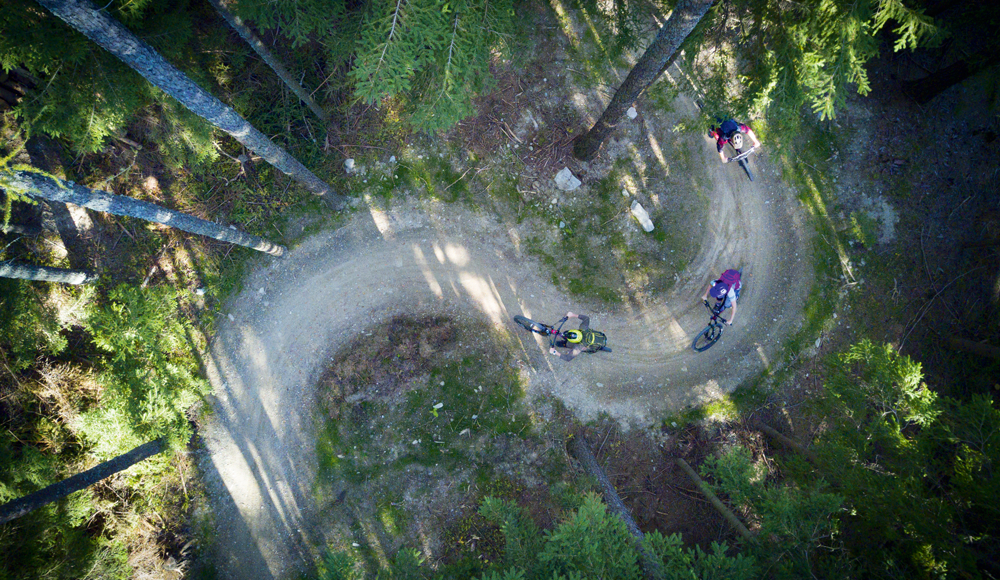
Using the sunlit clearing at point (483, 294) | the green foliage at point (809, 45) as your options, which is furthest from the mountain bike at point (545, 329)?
the green foliage at point (809, 45)

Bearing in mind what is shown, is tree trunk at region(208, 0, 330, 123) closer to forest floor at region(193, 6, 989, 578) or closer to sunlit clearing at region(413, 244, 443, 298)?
forest floor at region(193, 6, 989, 578)

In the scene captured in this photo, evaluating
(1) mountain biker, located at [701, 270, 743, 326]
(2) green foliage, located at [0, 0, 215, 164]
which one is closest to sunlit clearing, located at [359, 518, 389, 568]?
(2) green foliage, located at [0, 0, 215, 164]

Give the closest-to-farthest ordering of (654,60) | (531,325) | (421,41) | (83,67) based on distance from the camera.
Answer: (421,41) → (83,67) → (654,60) → (531,325)

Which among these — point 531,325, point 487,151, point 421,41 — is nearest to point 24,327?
point 421,41

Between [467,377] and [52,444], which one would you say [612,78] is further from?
[52,444]

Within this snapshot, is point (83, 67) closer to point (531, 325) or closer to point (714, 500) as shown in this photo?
point (531, 325)

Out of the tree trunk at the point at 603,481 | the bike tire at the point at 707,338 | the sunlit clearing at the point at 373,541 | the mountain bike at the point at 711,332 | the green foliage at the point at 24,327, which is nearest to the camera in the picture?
the green foliage at the point at 24,327

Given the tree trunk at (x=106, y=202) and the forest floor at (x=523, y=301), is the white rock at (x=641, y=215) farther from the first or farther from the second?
the tree trunk at (x=106, y=202)
